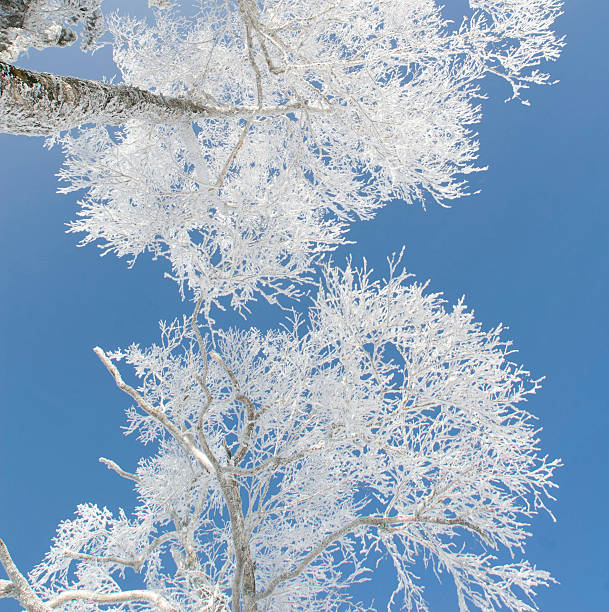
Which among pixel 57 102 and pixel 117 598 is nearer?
pixel 57 102

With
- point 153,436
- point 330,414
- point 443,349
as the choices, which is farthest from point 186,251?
point 153,436

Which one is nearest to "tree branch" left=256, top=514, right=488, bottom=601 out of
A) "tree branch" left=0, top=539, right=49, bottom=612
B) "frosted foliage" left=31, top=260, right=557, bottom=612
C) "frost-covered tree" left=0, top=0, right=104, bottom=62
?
"frosted foliage" left=31, top=260, right=557, bottom=612

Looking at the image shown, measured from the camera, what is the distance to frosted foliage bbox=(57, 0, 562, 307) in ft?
15.7

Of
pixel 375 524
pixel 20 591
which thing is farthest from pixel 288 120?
pixel 20 591

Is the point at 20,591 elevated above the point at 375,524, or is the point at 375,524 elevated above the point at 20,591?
the point at 375,524

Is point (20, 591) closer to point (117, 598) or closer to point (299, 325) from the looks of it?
point (117, 598)

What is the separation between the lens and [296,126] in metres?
6.60

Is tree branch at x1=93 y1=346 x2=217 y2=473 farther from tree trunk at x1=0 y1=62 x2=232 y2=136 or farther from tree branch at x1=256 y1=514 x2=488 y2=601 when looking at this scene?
tree trunk at x1=0 y1=62 x2=232 y2=136

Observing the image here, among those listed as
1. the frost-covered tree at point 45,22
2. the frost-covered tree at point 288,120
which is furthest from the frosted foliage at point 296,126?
the frost-covered tree at point 45,22

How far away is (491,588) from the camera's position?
4641 mm

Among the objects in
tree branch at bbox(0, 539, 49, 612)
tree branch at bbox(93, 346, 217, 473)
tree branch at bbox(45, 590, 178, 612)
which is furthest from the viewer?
tree branch at bbox(93, 346, 217, 473)

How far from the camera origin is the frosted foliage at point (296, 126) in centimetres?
479

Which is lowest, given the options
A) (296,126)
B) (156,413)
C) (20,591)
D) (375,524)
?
(20,591)

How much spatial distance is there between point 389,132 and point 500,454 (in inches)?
146
